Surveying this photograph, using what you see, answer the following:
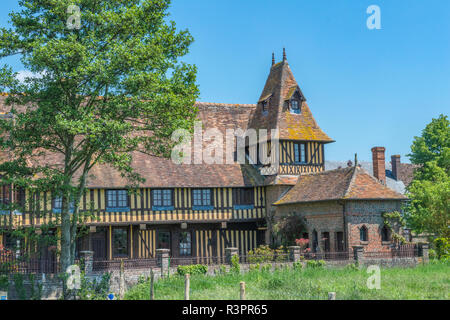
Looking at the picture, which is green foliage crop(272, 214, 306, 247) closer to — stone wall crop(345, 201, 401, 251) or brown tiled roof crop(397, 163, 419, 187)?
stone wall crop(345, 201, 401, 251)

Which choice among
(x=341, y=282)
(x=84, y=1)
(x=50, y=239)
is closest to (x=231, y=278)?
(x=341, y=282)

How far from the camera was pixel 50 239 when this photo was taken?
19781mm

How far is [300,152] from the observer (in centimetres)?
3100

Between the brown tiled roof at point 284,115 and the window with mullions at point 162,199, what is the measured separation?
22.0ft

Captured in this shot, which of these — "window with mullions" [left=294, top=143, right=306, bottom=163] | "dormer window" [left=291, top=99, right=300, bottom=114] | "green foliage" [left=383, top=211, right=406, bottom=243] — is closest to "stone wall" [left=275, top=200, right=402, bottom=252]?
"green foliage" [left=383, top=211, right=406, bottom=243]

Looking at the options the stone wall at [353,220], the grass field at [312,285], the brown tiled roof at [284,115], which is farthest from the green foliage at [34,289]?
the brown tiled roof at [284,115]

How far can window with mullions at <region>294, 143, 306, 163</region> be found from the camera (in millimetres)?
30828

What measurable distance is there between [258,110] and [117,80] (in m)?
15.2

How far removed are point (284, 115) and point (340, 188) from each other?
Result: 662 cm

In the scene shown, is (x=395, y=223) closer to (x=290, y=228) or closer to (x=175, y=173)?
(x=290, y=228)

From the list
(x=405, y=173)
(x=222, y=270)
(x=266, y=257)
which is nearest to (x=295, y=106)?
(x=266, y=257)

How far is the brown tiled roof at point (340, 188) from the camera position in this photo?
2600 centimetres

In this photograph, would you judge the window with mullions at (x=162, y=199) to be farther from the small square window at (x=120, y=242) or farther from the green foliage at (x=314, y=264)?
the green foliage at (x=314, y=264)

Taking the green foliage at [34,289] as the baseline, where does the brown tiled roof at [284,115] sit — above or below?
above
